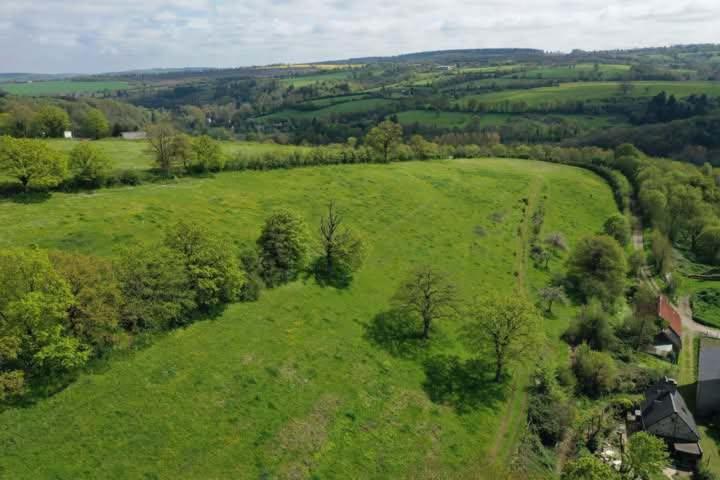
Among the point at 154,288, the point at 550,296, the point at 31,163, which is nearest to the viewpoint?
the point at 154,288

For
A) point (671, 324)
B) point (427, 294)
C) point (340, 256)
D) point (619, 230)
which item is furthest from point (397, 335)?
point (619, 230)

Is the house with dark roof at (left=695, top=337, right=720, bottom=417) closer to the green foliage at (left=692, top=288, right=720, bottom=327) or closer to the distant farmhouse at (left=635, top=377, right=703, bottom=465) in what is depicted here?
the distant farmhouse at (left=635, top=377, right=703, bottom=465)

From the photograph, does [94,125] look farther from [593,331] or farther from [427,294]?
[593,331]

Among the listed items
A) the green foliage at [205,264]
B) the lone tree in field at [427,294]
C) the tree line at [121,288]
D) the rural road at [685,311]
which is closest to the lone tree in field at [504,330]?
the lone tree in field at [427,294]

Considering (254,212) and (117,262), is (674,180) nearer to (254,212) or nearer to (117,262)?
(254,212)

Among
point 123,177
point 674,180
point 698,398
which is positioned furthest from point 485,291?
point 674,180

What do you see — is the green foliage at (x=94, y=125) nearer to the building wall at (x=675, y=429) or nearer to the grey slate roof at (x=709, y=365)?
the building wall at (x=675, y=429)

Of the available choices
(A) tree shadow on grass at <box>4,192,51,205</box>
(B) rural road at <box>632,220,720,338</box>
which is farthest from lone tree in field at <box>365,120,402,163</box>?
(A) tree shadow on grass at <box>4,192,51,205</box>
